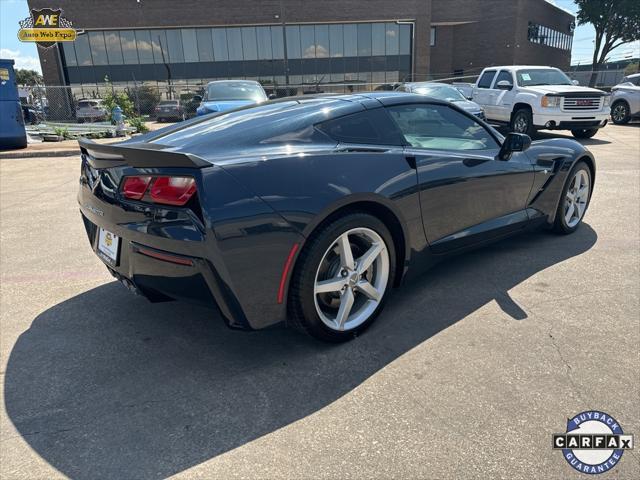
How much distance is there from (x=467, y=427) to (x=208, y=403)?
1273 mm

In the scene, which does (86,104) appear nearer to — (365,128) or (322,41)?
(322,41)

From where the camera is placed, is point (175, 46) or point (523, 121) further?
point (175, 46)

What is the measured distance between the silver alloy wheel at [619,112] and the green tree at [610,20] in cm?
3483

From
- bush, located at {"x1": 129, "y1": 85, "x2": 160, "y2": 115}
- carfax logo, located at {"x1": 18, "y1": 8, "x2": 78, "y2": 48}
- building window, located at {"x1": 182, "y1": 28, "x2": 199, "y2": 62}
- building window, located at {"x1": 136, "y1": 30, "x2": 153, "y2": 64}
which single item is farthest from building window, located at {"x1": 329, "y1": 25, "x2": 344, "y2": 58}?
carfax logo, located at {"x1": 18, "y1": 8, "x2": 78, "y2": 48}

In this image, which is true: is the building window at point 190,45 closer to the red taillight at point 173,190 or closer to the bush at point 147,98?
the bush at point 147,98

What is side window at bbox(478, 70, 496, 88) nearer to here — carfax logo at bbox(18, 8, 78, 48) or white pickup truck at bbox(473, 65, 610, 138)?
white pickup truck at bbox(473, 65, 610, 138)

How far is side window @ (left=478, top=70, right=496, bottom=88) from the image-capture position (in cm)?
1401

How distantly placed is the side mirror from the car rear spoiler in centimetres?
262

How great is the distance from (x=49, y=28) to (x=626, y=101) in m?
39.8

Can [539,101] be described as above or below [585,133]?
above

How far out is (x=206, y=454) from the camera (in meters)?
2.10

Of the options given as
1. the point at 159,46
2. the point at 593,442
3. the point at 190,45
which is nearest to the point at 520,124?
the point at 593,442

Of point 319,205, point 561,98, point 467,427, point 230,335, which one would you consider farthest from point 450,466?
point 561,98

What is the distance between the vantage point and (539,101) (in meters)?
12.0
